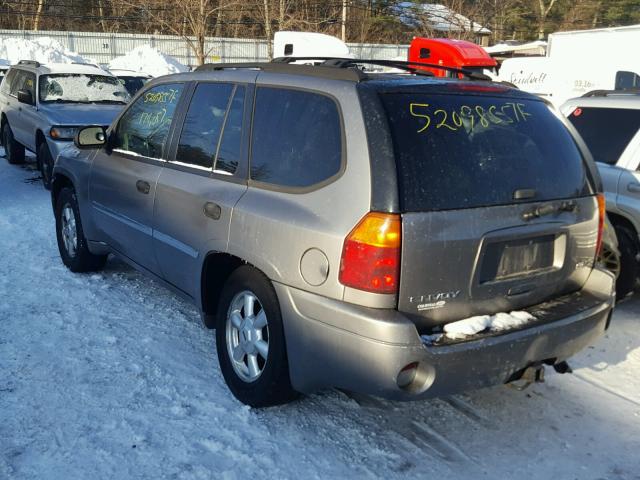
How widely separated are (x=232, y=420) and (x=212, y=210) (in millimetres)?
1159

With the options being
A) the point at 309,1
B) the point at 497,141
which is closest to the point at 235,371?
the point at 497,141

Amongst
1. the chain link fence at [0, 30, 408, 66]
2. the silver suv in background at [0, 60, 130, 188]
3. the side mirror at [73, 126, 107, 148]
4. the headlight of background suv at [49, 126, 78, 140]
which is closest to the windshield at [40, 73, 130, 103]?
the silver suv in background at [0, 60, 130, 188]

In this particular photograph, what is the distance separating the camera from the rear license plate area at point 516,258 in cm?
310

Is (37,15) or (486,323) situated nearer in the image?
(486,323)

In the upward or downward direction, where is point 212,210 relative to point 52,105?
downward

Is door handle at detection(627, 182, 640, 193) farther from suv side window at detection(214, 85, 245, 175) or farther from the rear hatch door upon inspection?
suv side window at detection(214, 85, 245, 175)

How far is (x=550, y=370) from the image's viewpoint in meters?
4.26

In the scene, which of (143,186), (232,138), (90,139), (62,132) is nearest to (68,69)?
(62,132)

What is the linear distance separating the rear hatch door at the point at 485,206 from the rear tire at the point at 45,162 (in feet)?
24.9

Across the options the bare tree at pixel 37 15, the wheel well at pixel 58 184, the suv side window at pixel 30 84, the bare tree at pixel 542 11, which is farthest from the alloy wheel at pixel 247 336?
the bare tree at pixel 542 11

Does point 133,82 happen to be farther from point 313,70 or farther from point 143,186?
point 313,70

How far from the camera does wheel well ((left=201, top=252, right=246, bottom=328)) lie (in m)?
3.74

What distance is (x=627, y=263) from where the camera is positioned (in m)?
5.39

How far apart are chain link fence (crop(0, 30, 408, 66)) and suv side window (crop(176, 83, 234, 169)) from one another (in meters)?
31.7
